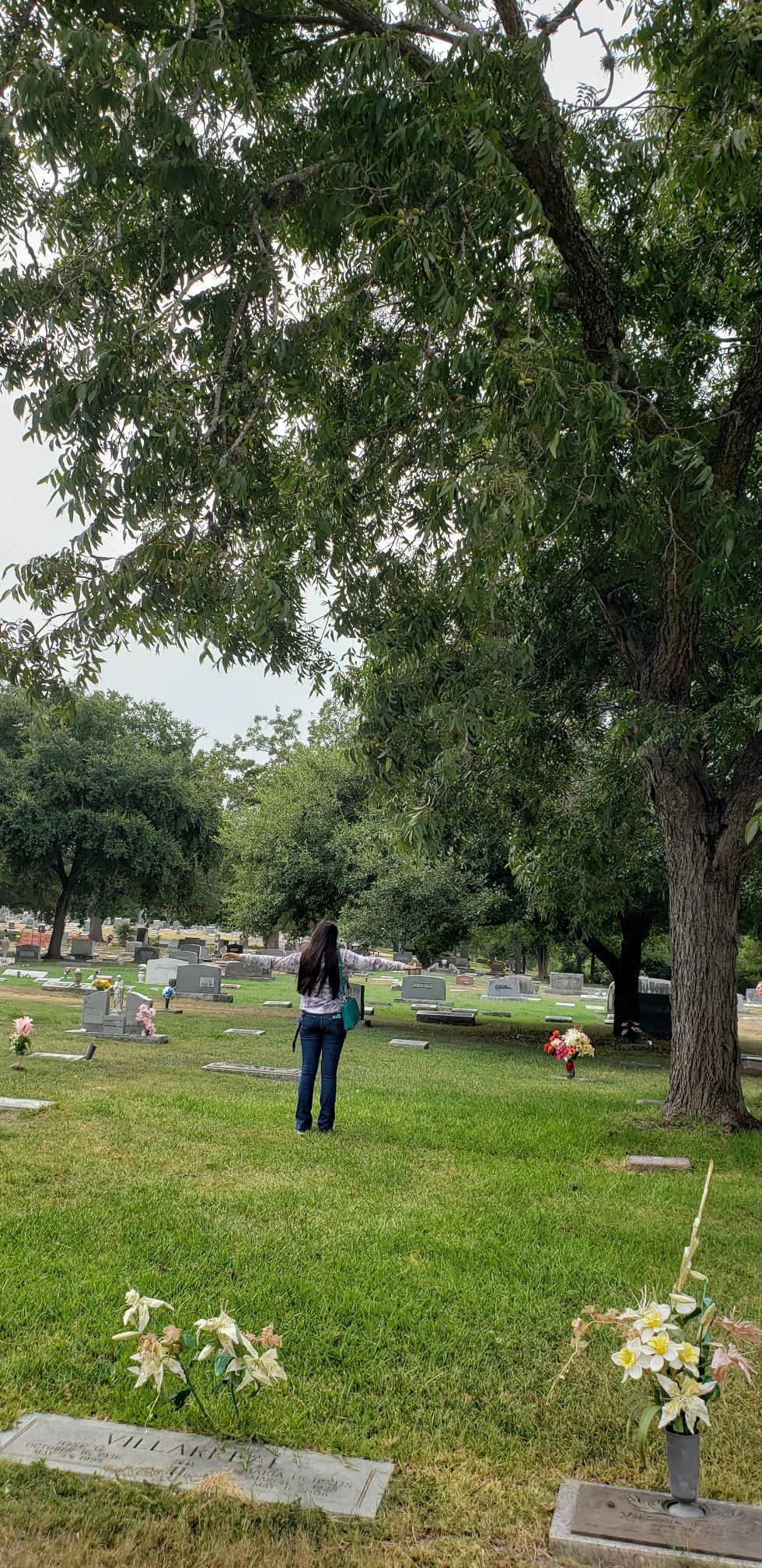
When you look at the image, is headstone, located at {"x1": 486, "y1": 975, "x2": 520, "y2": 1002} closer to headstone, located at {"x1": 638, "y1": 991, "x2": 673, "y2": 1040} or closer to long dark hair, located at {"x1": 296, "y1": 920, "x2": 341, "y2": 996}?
headstone, located at {"x1": 638, "y1": 991, "x2": 673, "y2": 1040}

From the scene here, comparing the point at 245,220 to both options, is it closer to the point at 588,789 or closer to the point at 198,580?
the point at 198,580

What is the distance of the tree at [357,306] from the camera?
5.30 meters

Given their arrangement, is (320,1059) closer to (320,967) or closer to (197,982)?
(320,967)

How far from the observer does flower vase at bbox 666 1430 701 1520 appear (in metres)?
2.88

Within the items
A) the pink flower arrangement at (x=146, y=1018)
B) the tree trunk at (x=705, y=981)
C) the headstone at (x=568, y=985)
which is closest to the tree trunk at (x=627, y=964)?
the pink flower arrangement at (x=146, y=1018)

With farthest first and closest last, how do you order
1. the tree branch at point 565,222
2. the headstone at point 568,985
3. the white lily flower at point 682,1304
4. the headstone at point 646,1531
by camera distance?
1. the headstone at point 568,985
2. the tree branch at point 565,222
3. the white lily flower at point 682,1304
4. the headstone at point 646,1531

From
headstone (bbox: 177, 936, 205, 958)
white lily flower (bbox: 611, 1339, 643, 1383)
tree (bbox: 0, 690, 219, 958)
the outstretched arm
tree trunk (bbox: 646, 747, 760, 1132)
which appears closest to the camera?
white lily flower (bbox: 611, 1339, 643, 1383)

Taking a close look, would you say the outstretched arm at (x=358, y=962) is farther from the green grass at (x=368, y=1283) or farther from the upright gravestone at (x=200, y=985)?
the upright gravestone at (x=200, y=985)

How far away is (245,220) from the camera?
18.6 feet

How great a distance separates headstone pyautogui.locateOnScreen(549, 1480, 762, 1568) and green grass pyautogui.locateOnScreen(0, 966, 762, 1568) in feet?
0.34

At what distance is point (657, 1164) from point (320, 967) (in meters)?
3.13

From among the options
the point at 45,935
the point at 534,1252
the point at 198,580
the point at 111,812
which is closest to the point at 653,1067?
the point at 534,1252

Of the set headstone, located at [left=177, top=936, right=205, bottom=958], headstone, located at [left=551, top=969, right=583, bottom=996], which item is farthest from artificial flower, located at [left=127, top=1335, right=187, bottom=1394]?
headstone, located at [left=551, top=969, right=583, bottom=996]

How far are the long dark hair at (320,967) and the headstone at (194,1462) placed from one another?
5033 mm
